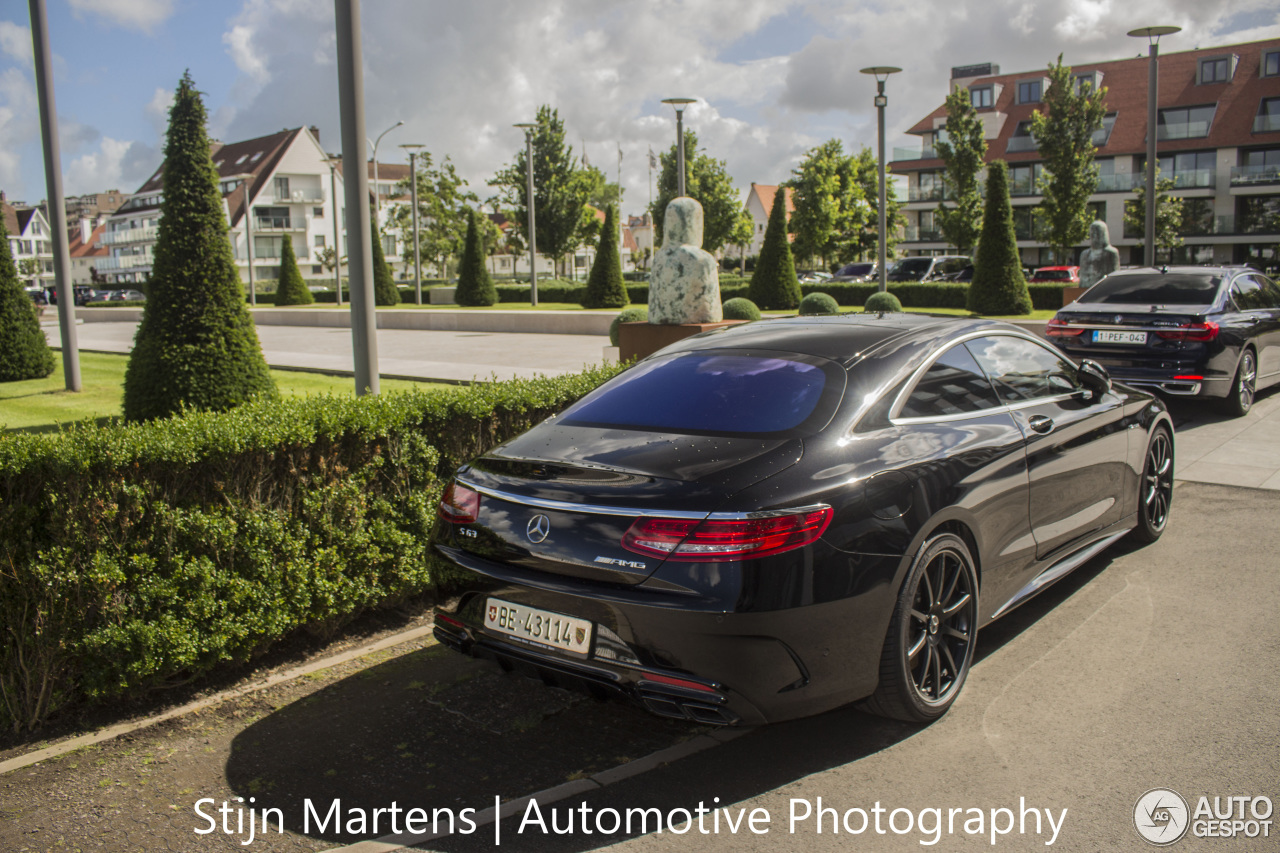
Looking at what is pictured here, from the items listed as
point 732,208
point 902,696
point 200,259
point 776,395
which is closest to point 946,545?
point 902,696

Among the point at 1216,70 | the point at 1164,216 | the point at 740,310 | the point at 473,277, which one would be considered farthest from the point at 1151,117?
the point at 1216,70

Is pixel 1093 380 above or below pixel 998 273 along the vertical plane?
below

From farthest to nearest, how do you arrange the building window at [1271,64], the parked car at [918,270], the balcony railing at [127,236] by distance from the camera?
the balcony railing at [127,236], the building window at [1271,64], the parked car at [918,270]

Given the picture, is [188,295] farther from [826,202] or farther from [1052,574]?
[826,202]

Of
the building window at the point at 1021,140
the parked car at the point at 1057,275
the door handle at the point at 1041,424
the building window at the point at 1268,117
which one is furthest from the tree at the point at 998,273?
the building window at the point at 1021,140

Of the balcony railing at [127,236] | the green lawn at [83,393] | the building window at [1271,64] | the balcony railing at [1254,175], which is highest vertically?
the building window at [1271,64]

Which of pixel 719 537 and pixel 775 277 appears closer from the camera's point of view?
pixel 719 537

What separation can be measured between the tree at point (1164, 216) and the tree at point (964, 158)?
36.4ft

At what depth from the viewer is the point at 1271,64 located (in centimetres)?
5725

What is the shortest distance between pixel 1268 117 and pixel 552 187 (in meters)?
40.1

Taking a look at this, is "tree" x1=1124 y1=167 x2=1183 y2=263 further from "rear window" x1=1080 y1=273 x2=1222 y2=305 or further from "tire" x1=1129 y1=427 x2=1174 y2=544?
"tire" x1=1129 y1=427 x2=1174 y2=544

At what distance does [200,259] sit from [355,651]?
5.63 m

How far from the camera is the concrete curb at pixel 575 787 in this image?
320cm

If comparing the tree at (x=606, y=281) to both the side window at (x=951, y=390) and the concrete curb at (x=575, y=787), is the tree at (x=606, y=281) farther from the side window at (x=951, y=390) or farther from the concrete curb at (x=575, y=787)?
the concrete curb at (x=575, y=787)
